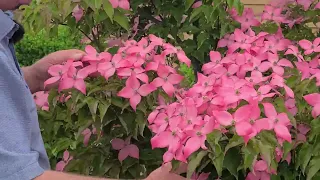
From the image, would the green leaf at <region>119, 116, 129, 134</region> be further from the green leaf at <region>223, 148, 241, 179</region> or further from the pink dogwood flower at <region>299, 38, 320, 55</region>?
the pink dogwood flower at <region>299, 38, 320, 55</region>

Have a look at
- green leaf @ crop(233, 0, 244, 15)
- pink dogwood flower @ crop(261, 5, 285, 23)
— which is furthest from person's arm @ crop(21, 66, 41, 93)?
pink dogwood flower @ crop(261, 5, 285, 23)

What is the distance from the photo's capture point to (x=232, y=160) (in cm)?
173

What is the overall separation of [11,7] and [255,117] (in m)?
0.71

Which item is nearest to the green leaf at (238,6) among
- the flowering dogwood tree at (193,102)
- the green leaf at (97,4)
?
the flowering dogwood tree at (193,102)

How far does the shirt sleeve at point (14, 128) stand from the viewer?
56.7 inches

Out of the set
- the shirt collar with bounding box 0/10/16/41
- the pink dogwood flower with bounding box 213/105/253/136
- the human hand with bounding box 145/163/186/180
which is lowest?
the human hand with bounding box 145/163/186/180

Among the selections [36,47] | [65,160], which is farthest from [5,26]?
[36,47]

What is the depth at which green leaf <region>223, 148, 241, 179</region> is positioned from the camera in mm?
1717

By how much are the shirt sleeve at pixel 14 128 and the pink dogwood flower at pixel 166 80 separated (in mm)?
620

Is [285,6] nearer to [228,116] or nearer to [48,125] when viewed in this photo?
[48,125]

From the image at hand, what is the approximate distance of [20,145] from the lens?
1.48 metres

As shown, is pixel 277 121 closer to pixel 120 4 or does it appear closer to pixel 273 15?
pixel 120 4

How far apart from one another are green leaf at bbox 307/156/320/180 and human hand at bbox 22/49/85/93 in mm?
928

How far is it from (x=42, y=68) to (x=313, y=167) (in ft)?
3.70
